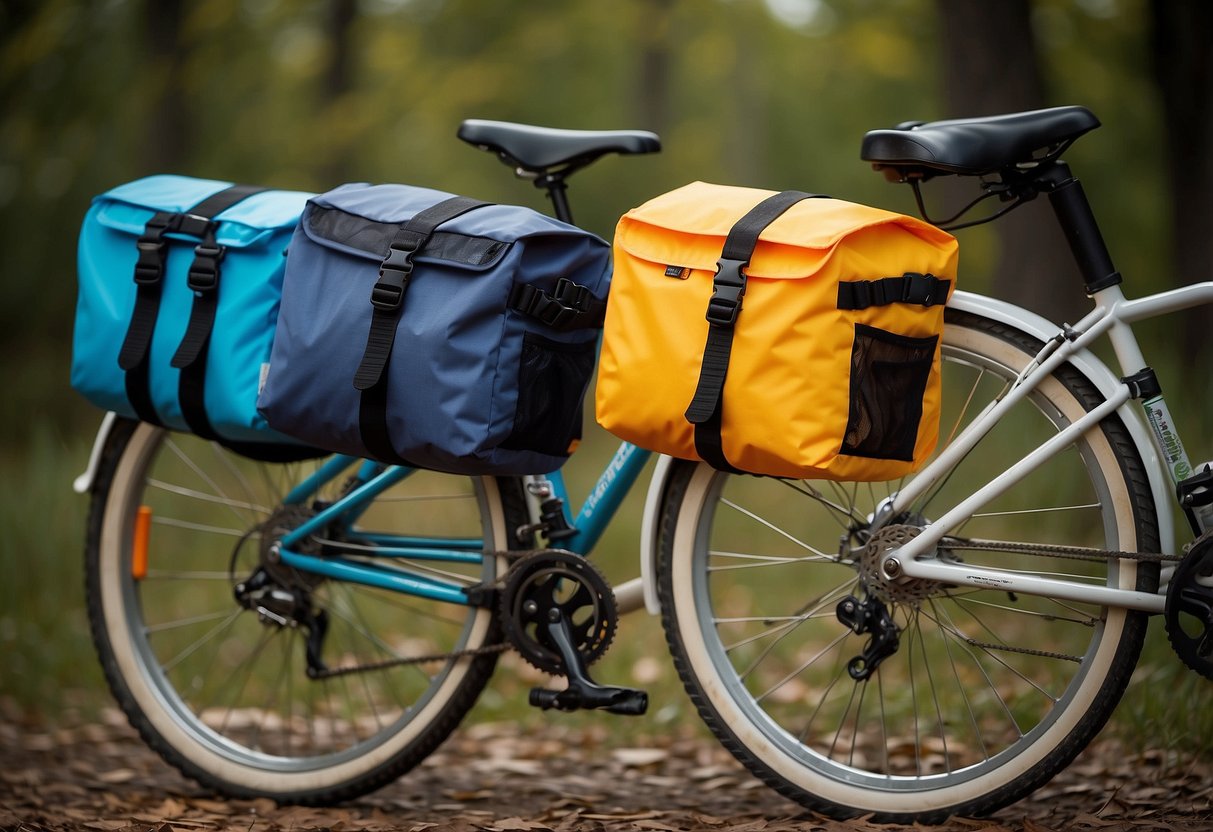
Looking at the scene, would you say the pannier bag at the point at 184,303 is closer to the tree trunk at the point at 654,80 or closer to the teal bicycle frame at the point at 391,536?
the teal bicycle frame at the point at 391,536

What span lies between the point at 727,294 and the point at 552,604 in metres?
0.76

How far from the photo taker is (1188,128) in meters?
5.07

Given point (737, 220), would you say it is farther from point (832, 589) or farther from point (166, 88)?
point (166, 88)

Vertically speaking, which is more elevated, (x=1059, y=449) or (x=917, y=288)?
(x=917, y=288)

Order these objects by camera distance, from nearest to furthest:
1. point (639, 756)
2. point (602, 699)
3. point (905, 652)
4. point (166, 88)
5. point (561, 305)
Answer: point (561, 305), point (602, 699), point (639, 756), point (905, 652), point (166, 88)

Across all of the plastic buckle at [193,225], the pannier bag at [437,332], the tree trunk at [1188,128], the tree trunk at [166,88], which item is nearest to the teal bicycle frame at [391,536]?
the pannier bag at [437,332]

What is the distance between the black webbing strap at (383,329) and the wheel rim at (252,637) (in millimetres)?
401

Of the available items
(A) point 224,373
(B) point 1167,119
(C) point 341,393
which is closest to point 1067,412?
(C) point 341,393

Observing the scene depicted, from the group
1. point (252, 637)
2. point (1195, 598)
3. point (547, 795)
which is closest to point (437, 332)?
point (547, 795)

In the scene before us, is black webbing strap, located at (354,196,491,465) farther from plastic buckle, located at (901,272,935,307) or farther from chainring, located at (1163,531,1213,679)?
chainring, located at (1163,531,1213,679)

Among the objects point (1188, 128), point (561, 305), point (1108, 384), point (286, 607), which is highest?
point (1188, 128)

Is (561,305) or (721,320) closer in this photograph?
(721,320)

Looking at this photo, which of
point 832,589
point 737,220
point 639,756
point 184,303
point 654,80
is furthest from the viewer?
point 654,80

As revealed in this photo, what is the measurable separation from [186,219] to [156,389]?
352 mm
